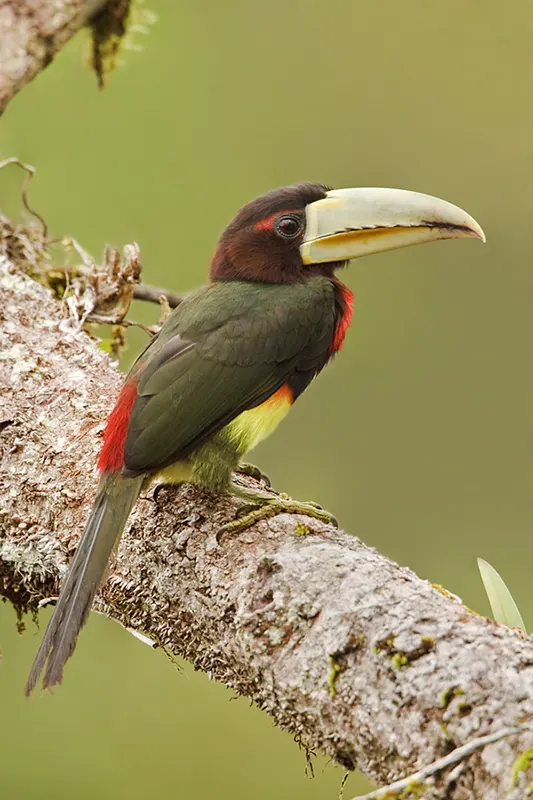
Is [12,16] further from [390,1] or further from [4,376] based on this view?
[390,1]

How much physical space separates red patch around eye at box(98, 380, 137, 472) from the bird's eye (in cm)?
65

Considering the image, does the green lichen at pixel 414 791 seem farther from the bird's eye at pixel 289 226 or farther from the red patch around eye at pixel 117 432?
the bird's eye at pixel 289 226

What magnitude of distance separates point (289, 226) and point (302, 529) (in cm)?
106

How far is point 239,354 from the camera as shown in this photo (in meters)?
2.67

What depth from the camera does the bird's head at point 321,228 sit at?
2873 millimetres

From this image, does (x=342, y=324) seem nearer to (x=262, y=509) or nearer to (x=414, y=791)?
(x=262, y=509)

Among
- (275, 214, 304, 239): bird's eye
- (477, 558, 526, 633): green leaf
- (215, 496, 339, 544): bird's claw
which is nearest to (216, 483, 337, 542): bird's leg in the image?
(215, 496, 339, 544): bird's claw

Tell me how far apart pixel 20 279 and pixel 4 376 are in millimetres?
539

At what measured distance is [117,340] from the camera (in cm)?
366

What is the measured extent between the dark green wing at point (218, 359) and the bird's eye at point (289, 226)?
0.49ft

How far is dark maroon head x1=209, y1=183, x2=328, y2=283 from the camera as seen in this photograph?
296cm

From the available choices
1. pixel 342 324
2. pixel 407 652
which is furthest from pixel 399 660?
pixel 342 324

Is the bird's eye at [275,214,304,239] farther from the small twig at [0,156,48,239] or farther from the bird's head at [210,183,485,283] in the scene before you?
the small twig at [0,156,48,239]

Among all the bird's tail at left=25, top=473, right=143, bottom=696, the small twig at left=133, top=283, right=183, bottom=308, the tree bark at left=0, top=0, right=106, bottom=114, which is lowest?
the bird's tail at left=25, top=473, right=143, bottom=696
